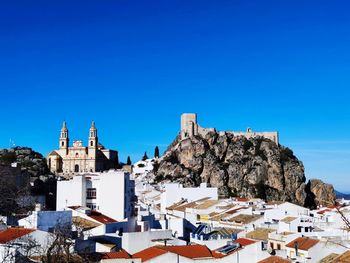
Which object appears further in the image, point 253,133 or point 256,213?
point 253,133

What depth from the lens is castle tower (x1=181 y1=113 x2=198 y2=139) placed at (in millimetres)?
146875

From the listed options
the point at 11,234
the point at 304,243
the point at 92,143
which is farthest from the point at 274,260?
the point at 92,143

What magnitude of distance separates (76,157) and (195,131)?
35464 mm

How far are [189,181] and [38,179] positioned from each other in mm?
43426

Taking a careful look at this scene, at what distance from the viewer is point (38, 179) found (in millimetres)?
92688

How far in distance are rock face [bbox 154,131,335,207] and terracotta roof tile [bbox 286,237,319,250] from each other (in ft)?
265

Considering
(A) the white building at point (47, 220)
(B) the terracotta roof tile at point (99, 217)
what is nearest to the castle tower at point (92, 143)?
(B) the terracotta roof tile at point (99, 217)

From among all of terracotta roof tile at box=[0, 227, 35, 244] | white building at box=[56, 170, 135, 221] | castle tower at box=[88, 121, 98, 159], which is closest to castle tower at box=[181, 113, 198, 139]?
castle tower at box=[88, 121, 98, 159]

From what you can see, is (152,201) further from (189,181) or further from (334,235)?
(334,235)

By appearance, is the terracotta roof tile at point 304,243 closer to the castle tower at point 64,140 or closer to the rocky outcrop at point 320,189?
the rocky outcrop at point 320,189

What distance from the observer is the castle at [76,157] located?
147m

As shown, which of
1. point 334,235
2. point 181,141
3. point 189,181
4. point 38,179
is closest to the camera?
point 334,235

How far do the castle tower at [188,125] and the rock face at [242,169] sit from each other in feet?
18.7

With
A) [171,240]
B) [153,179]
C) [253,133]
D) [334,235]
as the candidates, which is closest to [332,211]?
[334,235]
